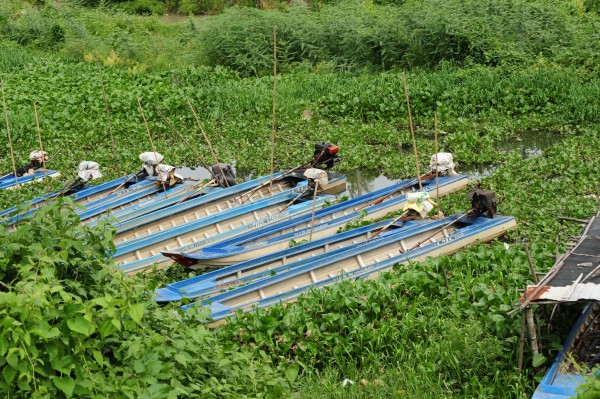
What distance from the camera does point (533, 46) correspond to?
63.7 feet

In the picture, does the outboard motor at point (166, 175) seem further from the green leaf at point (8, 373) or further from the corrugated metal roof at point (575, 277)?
the green leaf at point (8, 373)

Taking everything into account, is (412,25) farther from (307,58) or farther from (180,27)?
(180,27)

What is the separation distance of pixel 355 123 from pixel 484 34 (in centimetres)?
425

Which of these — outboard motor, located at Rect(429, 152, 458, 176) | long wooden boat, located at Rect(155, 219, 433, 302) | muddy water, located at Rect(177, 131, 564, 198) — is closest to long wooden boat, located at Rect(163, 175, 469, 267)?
outboard motor, located at Rect(429, 152, 458, 176)

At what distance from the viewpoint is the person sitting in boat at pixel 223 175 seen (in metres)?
13.6

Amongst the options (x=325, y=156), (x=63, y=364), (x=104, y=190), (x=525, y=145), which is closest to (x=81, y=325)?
(x=63, y=364)

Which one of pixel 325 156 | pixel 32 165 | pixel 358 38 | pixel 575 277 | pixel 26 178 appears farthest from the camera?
pixel 358 38

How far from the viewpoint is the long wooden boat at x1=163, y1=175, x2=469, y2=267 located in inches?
423

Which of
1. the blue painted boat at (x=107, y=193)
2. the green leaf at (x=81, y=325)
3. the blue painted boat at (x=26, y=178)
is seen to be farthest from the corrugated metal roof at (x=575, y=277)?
the blue painted boat at (x=26, y=178)

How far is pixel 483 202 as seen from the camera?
36.4ft

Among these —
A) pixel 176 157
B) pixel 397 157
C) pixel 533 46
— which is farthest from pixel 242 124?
pixel 533 46

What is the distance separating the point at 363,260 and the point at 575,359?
12.3 ft

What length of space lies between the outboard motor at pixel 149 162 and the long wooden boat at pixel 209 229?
200cm

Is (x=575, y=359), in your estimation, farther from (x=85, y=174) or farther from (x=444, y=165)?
(x=85, y=174)
